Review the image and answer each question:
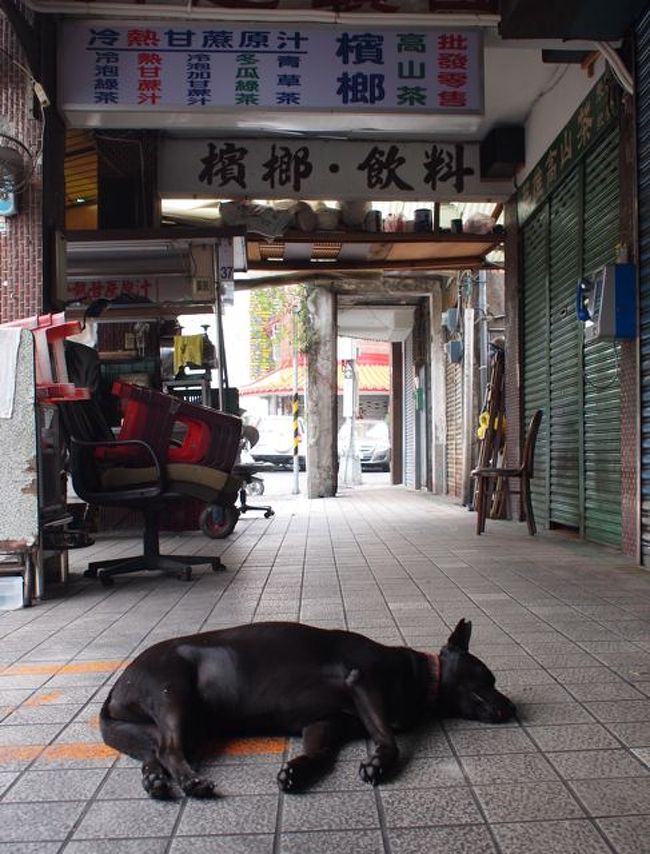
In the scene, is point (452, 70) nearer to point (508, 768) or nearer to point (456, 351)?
point (508, 768)

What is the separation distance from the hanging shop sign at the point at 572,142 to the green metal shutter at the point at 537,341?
24 centimetres

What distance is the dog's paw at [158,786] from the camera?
2066 mm

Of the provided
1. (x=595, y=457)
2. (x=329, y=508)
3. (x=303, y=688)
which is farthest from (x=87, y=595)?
(x=329, y=508)

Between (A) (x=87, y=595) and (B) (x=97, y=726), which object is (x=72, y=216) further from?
(B) (x=97, y=726)

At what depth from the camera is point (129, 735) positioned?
7.61 ft

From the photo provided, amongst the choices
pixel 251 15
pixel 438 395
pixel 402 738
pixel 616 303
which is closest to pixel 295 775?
pixel 402 738

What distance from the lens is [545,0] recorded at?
4.93 metres

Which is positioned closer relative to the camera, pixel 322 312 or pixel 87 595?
pixel 87 595

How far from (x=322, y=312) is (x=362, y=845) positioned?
12457 mm

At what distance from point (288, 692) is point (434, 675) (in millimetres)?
478

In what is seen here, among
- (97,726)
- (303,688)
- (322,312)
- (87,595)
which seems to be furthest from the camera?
(322,312)

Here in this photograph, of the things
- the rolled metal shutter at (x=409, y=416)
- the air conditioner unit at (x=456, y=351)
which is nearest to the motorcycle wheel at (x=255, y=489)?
the air conditioner unit at (x=456, y=351)

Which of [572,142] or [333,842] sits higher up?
[572,142]

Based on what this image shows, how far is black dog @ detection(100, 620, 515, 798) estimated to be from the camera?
88.7 inches
